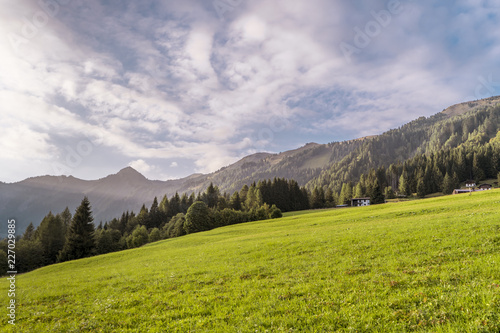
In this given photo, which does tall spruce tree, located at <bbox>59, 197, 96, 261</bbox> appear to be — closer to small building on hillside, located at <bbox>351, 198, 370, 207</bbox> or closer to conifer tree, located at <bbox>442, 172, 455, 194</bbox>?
small building on hillside, located at <bbox>351, 198, 370, 207</bbox>

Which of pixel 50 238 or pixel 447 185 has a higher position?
pixel 447 185

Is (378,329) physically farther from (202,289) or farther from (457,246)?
(457,246)

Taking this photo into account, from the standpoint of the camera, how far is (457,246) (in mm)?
17422

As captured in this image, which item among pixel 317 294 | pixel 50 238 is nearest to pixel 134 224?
pixel 50 238

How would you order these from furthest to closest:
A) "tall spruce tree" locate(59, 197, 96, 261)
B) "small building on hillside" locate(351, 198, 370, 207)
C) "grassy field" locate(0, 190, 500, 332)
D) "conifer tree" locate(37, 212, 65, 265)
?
"small building on hillside" locate(351, 198, 370, 207)
"conifer tree" locate(37, 212, 65, 265)
"tall spruce tree" locate(59, 197, 96, 261)
"grassy field" locate(0, 190, 500, 332)

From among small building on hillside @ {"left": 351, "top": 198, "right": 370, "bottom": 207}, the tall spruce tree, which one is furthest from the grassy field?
small building on hillside @ {"left": 351, "top": 198, "right": 370, "bottom": 207}

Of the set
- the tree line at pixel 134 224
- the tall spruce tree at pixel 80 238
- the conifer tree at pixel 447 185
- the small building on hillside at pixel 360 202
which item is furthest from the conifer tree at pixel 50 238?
the conifer tree at pixel 447 185

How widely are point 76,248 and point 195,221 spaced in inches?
1620

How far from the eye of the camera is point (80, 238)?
244 feet

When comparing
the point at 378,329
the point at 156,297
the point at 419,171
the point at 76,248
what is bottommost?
the point at 76,248

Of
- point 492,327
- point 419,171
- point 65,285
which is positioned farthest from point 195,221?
point 419,171

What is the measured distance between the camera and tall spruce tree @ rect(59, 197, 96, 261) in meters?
73.5

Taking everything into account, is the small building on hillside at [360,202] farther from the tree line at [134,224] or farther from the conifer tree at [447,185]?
the conifer tree at [447,185]

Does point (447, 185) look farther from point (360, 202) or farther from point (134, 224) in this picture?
→ point (134, 224)
